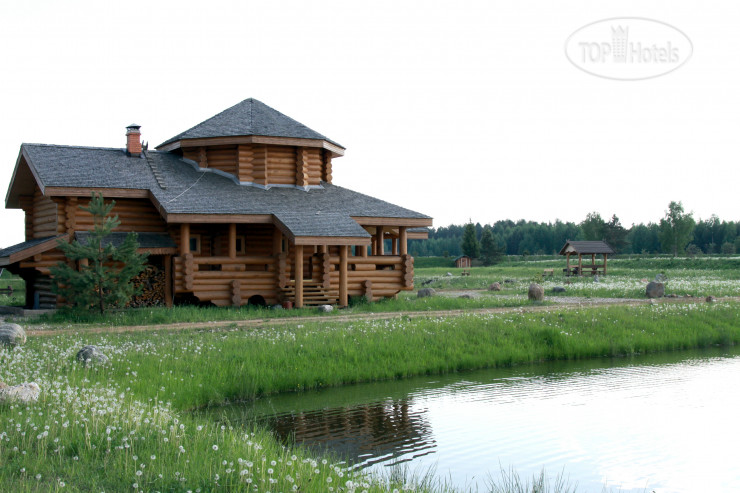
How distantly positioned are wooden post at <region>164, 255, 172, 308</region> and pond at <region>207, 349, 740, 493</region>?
496 inches

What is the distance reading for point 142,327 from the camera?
20.0 m

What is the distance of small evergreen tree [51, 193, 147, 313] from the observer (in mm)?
21344

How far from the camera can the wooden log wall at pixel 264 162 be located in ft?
94.4

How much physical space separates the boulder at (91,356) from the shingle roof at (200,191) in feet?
33.8

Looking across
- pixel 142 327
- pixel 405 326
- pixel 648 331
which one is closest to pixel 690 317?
pixel 648 331

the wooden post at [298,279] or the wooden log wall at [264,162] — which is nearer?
the wooden post at [298,279]

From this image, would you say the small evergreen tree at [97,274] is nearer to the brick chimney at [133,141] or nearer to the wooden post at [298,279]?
the wooden post at [298,279]

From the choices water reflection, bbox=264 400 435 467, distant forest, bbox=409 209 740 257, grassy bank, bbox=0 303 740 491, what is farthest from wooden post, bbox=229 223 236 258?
distant forest, bbox=409 209 740 257

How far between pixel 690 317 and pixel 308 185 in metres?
15.8

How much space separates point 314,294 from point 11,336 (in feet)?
39.9

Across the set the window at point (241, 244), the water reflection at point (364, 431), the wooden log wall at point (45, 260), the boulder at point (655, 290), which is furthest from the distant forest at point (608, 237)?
the water reflection at point (364, 431)

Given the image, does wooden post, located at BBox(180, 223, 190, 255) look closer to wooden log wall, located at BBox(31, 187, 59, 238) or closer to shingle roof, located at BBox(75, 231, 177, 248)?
shingle roof, located at BBox(75, 231, 177, 248)

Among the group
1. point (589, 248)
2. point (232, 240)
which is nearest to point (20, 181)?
point (232, 240)

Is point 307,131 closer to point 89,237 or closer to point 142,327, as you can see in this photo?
point 89,237
